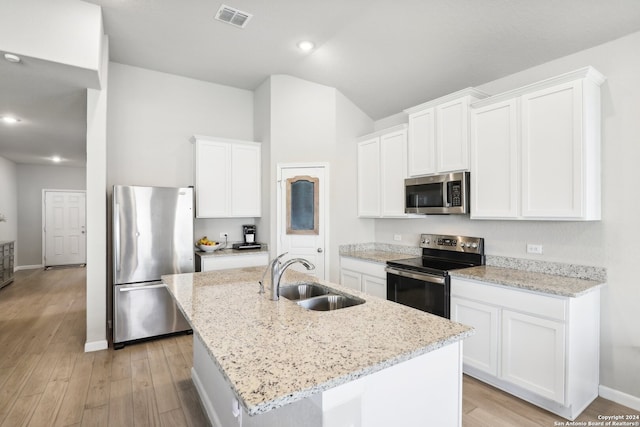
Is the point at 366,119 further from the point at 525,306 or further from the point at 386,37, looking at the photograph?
the point at 525,306

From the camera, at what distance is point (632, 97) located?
2365 mm

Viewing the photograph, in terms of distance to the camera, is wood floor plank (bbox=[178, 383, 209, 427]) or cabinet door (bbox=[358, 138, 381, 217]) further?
cabinet door (bbox=[358, 138, 381, 217])

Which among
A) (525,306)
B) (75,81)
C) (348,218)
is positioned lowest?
(525,306)

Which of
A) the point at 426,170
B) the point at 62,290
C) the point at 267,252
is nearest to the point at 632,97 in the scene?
the point at 426,170

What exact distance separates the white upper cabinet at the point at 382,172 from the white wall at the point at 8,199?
7.75 m

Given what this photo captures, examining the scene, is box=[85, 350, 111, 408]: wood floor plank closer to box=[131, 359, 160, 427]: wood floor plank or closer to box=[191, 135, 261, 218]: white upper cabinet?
box=[131, 359, 160, 427]: wood floor plank

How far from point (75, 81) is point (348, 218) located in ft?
10.3

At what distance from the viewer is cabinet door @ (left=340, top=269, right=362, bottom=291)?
3916 mm

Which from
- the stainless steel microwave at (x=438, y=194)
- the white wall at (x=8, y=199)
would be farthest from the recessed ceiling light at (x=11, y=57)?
the white wall at (x=8, y=199)

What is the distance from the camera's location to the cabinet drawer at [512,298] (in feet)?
7.27

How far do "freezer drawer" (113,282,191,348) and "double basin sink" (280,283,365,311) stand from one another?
6.68 ft

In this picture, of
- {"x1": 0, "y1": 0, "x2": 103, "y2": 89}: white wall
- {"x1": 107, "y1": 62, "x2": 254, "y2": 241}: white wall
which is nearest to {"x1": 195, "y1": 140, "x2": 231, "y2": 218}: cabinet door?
{"x1": 107, "y1": 62, "x2": 254, "y2": 241}: white wall

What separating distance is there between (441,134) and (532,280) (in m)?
1.53

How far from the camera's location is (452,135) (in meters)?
3.13
